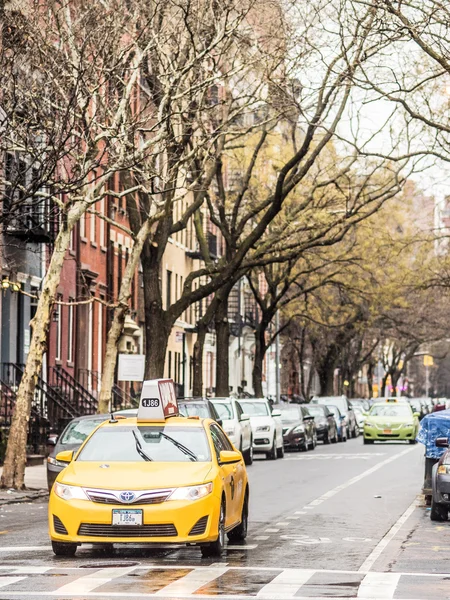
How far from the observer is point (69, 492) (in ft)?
43.9

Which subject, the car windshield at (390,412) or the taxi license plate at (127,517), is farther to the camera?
the car windshield at (390,412)

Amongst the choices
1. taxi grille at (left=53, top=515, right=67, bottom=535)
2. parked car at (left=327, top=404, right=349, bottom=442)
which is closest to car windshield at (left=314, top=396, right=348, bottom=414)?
parked car at (left=327, top=404, right=349, bottom=442)

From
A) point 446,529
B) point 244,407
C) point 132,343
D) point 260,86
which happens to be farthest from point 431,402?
point 446,529

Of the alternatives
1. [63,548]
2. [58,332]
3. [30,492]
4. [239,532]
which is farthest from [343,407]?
[63,548]

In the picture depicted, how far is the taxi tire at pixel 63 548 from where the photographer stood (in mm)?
13646

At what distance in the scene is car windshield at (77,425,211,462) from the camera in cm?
1417

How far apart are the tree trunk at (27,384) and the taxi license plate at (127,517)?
36.2ft

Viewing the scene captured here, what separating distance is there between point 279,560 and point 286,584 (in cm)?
206

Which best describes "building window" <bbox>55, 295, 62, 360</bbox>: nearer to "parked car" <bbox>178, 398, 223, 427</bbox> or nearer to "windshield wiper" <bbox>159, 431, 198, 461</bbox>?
"parked car" <bbox>178, 398, 223, 427</bbox>

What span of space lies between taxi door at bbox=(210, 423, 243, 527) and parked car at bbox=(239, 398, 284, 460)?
75.6 ft

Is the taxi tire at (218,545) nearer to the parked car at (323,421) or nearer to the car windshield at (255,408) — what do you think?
the car windshield at (255,408)

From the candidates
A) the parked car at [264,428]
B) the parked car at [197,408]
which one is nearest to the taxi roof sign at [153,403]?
the parked car at [197,408]

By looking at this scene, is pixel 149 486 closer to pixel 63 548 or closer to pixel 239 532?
pixel 63 548

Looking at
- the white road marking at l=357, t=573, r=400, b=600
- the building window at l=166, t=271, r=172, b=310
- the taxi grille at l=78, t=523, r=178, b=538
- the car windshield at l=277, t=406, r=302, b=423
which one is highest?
the building window at l=166, t=271, r=172, b=310
